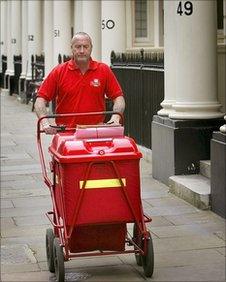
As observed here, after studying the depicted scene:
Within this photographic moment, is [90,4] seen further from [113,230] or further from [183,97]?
[113,230]

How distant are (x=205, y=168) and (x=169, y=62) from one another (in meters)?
1.96

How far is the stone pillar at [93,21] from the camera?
18.8 m

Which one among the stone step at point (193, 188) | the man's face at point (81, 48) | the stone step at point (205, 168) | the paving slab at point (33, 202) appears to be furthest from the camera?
the stone step at point (205, 168)

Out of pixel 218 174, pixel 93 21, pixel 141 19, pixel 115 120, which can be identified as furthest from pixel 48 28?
pixel 115 120

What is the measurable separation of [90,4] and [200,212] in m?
11.2

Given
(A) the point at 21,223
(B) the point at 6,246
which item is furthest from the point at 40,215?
(B) the point at 6,246

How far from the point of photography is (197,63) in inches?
388

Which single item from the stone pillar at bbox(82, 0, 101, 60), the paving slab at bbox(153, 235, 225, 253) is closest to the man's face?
the paving slab at bbox(153, 235, 225, 253)

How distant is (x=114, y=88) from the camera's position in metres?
6.46

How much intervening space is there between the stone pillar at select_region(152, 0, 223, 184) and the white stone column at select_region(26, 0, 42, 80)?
18.5m

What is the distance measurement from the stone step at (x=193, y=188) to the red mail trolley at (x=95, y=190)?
285 centimetres

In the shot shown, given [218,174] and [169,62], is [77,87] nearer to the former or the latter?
[218,174]

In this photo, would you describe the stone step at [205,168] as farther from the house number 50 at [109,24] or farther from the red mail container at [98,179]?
the house number 50 at [109,24]

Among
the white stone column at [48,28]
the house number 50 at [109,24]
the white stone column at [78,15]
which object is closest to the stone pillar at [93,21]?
the house number 50 at [109,24]
